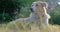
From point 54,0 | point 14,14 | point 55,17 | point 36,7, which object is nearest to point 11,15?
point 14,14

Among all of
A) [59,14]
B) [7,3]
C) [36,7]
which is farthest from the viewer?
[59,14]

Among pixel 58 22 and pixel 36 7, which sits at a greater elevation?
pixel 36 7

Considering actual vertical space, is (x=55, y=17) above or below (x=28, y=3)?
below

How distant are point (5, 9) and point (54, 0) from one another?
145 inches

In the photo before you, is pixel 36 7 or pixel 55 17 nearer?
pixel 36 7

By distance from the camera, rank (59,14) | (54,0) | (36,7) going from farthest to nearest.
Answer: (54,0) < (59,14) < (36,7)

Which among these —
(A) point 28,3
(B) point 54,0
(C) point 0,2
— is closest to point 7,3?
(C) point 0,2

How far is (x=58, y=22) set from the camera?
925cm

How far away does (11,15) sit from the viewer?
9.26 metres

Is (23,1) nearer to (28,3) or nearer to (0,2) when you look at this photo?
(28,3)

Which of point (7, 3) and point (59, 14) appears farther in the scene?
point (59, 14)

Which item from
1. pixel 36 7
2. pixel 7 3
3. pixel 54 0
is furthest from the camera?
pixel 54 0

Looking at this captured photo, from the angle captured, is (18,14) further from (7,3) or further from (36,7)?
(36,7)

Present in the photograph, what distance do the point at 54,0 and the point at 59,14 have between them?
8.40 ft
